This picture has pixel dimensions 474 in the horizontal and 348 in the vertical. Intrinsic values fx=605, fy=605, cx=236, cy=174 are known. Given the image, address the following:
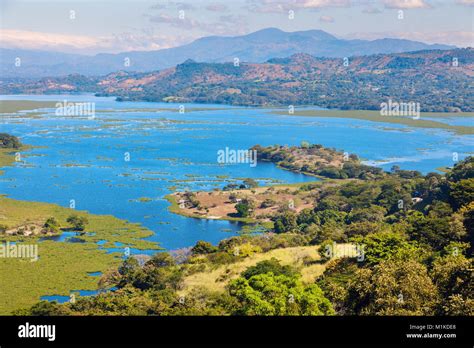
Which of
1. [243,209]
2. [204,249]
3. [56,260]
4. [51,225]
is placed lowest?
[56,260]

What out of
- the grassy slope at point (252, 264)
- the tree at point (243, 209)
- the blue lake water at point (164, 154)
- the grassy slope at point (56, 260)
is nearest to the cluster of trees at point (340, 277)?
the grassy slope at point (252, 264)

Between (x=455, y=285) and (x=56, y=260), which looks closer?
(x=455, y=285)

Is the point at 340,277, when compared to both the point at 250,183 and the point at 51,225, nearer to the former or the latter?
the point at 51,225

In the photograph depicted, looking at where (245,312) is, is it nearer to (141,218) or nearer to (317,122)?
(141,218)

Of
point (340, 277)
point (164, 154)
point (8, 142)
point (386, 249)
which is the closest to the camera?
point (340, 277)

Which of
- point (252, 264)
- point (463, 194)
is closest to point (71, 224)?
point (252, 264)

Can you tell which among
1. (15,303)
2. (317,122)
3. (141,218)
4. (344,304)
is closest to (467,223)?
(344,304)

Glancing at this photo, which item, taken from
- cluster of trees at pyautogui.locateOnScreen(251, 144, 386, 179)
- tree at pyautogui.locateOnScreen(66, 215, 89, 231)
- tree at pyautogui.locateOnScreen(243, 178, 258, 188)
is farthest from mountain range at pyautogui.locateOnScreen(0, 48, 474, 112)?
tree at pyautogui.locateOnScreen(66, 215, 89, 231)
